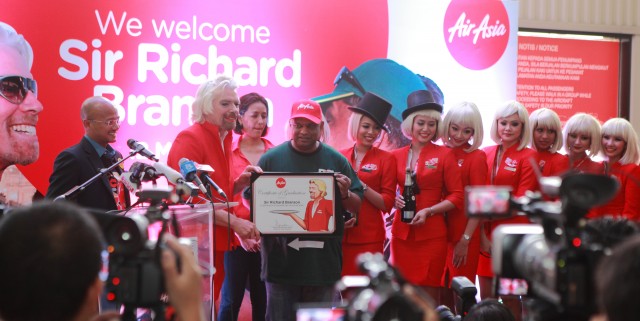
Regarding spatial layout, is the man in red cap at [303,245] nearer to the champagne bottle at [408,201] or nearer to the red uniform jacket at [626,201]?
the champagne bottle at [408,201]

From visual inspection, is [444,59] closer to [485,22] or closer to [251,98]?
[485,22]

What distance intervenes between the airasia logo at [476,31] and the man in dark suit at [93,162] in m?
2.91

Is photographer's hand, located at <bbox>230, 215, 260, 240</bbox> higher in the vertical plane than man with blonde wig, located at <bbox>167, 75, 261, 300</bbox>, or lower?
lower

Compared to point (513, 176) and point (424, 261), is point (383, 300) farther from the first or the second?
point (513, 176)

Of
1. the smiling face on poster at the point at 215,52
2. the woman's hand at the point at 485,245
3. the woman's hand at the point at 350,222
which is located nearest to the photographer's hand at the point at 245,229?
the woman's hand at the point at 350,222

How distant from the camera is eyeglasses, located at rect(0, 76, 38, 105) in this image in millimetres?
5233

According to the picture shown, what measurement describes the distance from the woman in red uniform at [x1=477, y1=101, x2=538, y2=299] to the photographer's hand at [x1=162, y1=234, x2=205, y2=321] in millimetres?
4380

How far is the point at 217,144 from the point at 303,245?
2.91 feet

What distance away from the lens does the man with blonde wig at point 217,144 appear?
491cm

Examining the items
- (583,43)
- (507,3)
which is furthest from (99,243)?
(583,43)

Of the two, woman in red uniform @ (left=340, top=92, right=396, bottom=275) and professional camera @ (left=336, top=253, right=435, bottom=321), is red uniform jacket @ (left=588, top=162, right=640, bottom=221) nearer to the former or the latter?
woman in red uniform @ (left=340, top=92, right=396, bottom=275)

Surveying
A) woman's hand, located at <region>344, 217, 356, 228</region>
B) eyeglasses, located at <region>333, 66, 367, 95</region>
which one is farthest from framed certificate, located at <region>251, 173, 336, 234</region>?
eyeglasses, located at <region>333, 66, 367, 95</region>

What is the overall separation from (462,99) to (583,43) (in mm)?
2516

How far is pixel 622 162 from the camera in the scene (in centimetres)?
606
